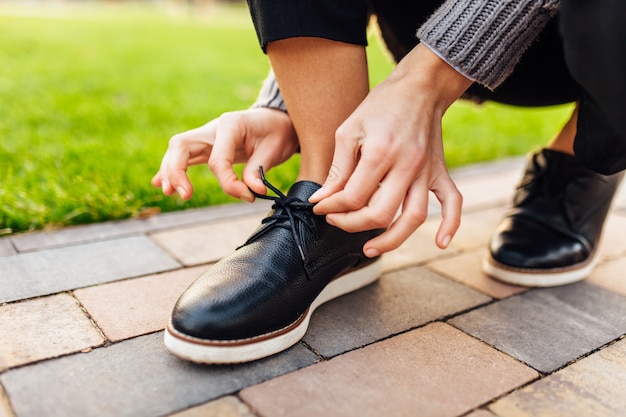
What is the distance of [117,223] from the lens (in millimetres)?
1472

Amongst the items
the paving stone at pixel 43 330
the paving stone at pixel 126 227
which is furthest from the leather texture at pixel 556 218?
the paving stone at pixel 43 330

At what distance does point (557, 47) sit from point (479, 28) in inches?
15.9

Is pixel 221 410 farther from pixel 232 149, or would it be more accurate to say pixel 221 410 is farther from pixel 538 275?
pixel 538 275

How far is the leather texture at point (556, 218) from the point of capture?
128cm

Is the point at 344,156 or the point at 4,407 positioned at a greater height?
the point at 344,156

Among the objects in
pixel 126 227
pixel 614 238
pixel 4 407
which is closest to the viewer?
pixel 4 407

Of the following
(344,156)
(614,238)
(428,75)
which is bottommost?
(614,238)

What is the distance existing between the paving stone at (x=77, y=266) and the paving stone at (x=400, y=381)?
482mm

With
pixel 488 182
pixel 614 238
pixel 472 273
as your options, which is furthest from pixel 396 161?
pixel 488 182

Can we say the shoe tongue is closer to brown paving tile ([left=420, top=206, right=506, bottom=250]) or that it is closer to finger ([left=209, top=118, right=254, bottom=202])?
finger ([left=209, top=118, right=254, bottom=202])

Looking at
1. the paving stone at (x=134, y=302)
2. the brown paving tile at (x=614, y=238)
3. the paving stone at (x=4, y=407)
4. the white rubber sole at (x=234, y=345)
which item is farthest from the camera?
the brown paving tile at (x=614, y=238)

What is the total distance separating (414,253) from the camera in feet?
4.62

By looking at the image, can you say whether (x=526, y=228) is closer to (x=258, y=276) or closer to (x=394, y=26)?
(x=394, y=26)

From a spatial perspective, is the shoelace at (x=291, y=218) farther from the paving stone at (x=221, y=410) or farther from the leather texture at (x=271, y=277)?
the paving stone at (x=221, y=410)
